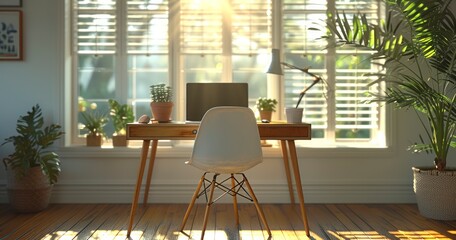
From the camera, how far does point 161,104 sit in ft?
12.7

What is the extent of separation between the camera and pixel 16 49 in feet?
14.3

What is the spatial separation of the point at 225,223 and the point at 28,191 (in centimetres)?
160

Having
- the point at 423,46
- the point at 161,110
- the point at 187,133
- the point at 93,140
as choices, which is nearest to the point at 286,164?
the point at 187,133

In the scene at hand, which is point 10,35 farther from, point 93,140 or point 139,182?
point 139,182

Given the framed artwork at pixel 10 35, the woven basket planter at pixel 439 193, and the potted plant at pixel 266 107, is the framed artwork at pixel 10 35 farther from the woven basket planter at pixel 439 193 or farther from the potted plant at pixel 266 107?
the woven basket planter at pixel 439 193

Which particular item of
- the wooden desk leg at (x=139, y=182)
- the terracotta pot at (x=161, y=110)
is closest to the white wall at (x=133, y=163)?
the terracotta pot at (x=161, y=110)

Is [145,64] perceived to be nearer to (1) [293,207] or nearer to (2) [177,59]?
(2) [177,59]

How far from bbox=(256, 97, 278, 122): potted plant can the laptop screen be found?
349 mm

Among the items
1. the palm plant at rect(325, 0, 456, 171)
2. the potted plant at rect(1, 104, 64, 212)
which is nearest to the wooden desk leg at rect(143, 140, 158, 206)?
the potted plant at rect(1, 104, 64, 212)

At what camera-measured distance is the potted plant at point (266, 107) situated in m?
4.29

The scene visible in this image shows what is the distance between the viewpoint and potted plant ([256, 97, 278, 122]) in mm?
4289

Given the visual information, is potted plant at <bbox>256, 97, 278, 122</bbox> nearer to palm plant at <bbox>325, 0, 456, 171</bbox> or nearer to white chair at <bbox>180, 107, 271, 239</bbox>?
palm plant at <bbox>325, 0, 456, 171</bbox>

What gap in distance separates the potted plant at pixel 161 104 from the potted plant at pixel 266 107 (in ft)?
2.68

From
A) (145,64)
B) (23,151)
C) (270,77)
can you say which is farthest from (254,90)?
(23,151)
